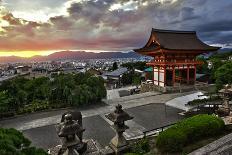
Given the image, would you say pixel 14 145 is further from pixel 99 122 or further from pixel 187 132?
pixel 99 122

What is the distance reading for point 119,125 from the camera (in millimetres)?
11336

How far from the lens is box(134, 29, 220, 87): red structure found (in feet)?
104

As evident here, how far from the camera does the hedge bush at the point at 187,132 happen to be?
10617mm

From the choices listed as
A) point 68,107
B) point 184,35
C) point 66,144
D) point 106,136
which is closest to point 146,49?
point 184,35

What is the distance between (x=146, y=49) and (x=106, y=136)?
71.7 feet

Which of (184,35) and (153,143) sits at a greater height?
(184,35)

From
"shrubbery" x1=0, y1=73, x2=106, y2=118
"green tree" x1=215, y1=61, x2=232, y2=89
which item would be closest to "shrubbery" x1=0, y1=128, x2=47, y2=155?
"shrubbery" x1=0, y1=73, x2=106, y2=118

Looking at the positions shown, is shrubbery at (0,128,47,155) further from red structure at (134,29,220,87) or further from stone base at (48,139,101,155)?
red structure at (134,29,220,87)

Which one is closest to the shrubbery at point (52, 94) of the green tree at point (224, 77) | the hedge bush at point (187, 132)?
the green tree at point (224, 77)

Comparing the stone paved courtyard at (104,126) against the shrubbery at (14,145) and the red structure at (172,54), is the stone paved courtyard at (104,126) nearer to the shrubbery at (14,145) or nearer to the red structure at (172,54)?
the shrubbery at (14,145)

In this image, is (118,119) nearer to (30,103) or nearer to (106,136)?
(106,136)

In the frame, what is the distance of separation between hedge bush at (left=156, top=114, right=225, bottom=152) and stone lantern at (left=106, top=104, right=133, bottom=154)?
69.4 inches

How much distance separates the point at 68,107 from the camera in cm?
2323

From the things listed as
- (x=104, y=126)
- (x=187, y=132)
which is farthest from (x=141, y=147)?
(x=104, y=126)
